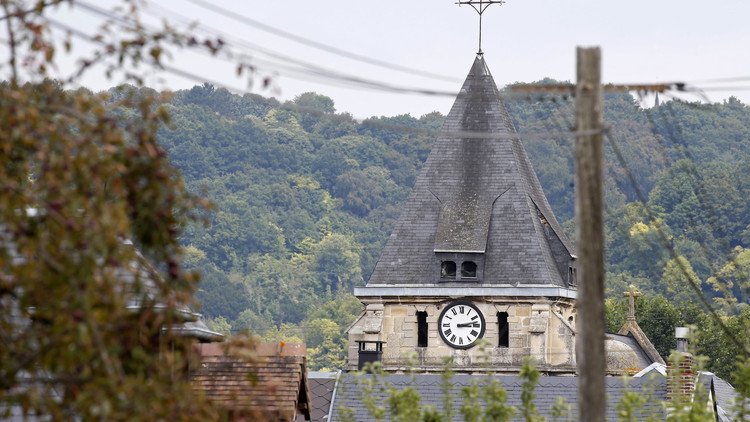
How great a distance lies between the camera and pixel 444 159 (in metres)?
58.1

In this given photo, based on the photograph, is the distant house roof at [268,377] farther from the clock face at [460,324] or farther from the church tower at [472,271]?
the clock face at [460,324]

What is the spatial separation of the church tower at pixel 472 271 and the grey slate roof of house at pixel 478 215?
26mm

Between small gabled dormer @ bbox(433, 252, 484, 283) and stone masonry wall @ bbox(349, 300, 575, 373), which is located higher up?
small gabled dormer @ bbox(433, 252, 484, 283)

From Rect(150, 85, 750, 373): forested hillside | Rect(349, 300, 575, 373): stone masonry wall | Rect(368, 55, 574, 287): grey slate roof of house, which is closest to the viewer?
Rect(349, 300, 575, 373): stone masonry wall

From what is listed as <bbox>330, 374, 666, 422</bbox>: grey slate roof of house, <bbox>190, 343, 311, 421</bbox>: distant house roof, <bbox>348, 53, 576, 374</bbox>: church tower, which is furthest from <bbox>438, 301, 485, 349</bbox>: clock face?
<bbox>190, 343, 311, 421</bbox>: distant house roof

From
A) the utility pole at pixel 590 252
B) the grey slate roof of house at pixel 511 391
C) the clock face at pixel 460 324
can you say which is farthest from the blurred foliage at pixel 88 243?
the clock face at pixel 460 324

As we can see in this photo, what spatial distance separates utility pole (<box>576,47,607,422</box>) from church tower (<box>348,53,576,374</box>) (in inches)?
1517

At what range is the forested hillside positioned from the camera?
116 metres

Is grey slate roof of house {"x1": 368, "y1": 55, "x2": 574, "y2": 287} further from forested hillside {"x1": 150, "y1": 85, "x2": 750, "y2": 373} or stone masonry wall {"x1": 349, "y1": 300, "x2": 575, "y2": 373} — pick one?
forested hillside {"x1": 150, "y1": 85, "x2": 750, "y2": 373}

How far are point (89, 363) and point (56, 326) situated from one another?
319 mm

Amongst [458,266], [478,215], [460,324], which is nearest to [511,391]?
[460,324]

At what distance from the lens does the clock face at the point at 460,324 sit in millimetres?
54812

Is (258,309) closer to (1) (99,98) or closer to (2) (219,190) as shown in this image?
(2) (219,190)

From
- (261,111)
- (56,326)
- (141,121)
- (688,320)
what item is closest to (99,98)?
(141,121)
